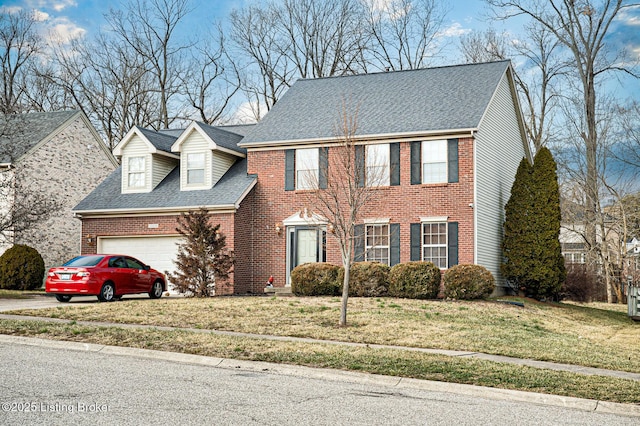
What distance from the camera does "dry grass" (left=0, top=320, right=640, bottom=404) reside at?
32.0 ft

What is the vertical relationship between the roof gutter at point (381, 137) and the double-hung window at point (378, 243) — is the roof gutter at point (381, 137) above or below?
above

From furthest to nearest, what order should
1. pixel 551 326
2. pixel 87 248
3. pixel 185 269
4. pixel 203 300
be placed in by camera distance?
1. pixel 87 248
2. pixel 185 269
3. pixel 203 300
4. pixel 551 326

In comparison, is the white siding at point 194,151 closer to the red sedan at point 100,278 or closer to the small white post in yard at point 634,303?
the red sedan at point 100,278

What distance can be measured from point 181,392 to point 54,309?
10.2 meters

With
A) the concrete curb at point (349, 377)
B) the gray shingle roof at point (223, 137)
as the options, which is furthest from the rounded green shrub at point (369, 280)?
the concrete curb at point (349, 377)

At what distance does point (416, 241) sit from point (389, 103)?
232 inches

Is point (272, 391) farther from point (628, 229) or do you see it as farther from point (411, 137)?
point (628, 229)

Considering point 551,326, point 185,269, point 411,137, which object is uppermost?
point 411,137

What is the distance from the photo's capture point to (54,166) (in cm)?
3266

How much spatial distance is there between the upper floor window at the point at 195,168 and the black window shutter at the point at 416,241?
8.65 m

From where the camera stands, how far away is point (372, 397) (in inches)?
353

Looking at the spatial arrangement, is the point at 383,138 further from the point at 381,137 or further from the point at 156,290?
the point at 156,290

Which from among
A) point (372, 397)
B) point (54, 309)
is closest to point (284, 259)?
point (54, 309)

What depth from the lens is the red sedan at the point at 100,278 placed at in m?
21.0
